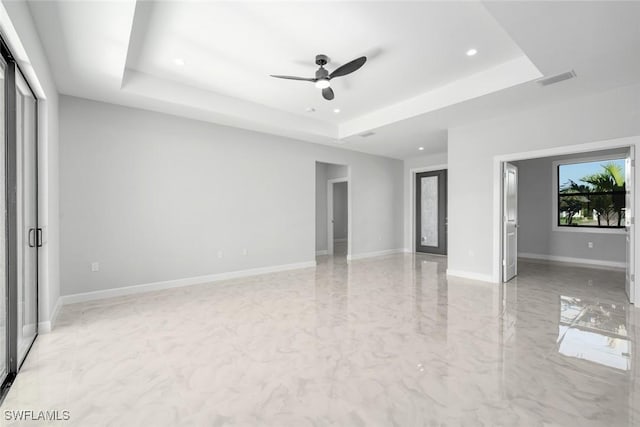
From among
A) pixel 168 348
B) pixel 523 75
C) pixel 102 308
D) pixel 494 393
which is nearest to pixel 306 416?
pixel 494 393

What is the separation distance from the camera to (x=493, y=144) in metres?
5.06

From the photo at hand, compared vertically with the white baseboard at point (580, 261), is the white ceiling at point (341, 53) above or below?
above

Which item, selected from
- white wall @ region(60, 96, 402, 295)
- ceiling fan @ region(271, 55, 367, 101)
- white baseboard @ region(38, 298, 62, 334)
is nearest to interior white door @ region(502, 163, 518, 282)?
ceiling fan @ region(271, 55, 367, 101)

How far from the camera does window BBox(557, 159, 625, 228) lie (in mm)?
6523

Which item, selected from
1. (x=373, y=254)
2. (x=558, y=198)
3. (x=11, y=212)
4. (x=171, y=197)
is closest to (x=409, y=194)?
(x=373, y=254)

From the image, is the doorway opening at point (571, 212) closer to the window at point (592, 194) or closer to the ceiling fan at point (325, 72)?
the window at point (592, 194)

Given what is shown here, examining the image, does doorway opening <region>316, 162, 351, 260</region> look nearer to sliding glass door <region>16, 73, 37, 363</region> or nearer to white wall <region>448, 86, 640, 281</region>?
white wall <region>448, 86, 640, 281</region>

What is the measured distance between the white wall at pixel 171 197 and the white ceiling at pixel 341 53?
418mm

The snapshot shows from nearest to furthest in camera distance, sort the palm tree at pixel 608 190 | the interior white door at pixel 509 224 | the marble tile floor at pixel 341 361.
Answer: the marble tile floor at pixel 341 361, the interior white door at pixel 509 224, the palm tree at pixel 608 190

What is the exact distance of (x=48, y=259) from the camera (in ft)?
10.1

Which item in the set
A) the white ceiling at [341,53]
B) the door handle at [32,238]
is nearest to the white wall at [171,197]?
the white ceiling at [341,53]

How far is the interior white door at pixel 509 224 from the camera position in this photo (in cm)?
508

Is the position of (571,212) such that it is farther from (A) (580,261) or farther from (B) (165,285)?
(B) (165,285)

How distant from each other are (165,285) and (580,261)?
28.0ft
